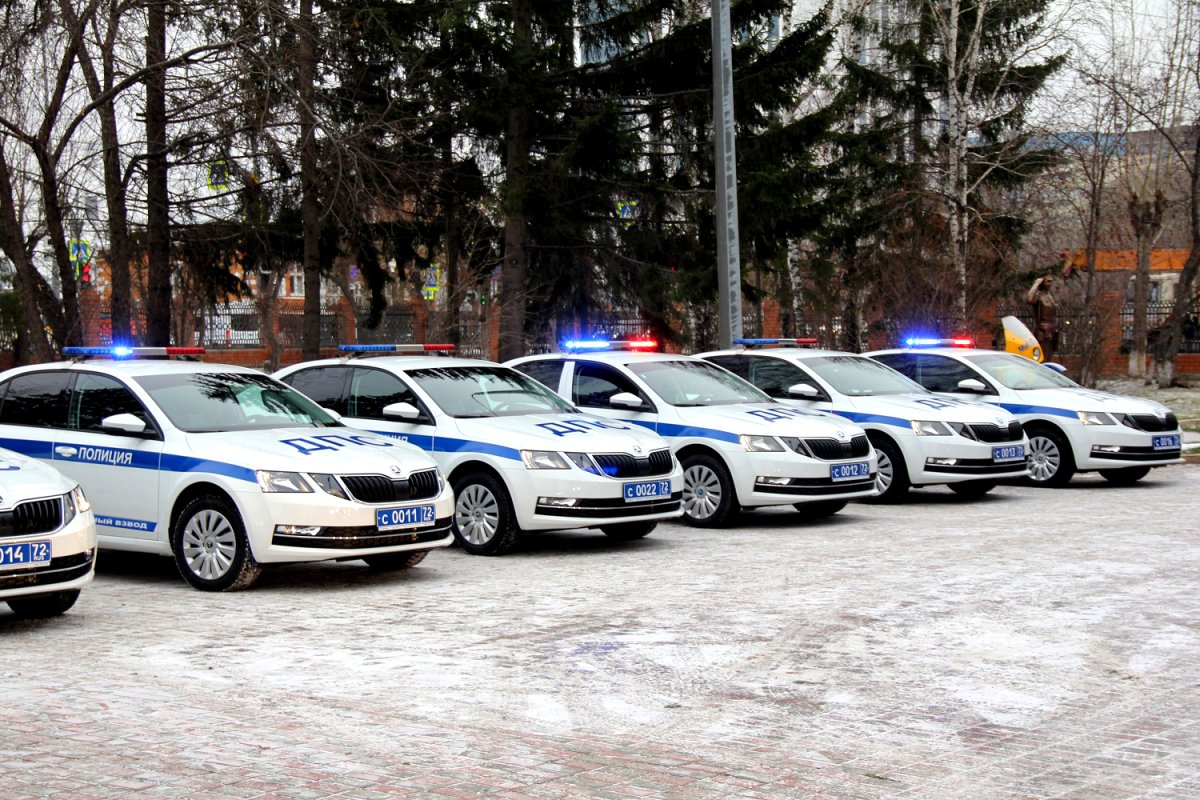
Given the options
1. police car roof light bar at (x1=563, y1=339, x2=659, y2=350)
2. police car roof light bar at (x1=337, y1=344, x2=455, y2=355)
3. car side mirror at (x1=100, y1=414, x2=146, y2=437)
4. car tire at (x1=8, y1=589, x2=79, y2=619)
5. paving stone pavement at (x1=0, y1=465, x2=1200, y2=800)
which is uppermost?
police car roof light bar at (x1=563, y1=339, x2=659, y2=350)

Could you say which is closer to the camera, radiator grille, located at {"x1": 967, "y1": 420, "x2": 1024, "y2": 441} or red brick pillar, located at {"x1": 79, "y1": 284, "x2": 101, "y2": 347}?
radiator grille, located at {"x1": 967, "y1": 420, "x2": 1024, "y2": 441}

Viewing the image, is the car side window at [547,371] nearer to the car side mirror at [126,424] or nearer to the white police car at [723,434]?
the white police car at [723,434]

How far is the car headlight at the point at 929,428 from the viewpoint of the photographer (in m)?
16.0

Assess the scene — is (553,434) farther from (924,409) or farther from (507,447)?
(924,409)

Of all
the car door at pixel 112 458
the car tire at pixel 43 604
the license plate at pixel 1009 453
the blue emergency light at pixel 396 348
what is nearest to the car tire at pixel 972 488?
the license plate at pixel 1009 453

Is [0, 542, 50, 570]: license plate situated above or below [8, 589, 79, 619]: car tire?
above

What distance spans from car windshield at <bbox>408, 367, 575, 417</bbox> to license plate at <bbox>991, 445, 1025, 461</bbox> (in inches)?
197

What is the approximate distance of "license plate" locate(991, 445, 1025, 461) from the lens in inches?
632

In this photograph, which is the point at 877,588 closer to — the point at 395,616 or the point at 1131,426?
the point at 395,616

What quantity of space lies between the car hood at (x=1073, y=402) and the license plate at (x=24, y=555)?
12.3 m

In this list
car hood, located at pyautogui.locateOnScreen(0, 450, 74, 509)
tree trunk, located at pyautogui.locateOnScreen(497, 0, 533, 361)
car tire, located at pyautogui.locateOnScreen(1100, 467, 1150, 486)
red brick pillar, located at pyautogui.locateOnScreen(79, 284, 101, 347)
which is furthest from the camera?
red brick pillar, located at pyautogui.locateOnScreen(79, 284, 101, 347)

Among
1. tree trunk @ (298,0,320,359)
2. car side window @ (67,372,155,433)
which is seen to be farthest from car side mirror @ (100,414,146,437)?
tree trunk @ (298,0,320,359)

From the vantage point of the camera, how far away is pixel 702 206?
27.0 m

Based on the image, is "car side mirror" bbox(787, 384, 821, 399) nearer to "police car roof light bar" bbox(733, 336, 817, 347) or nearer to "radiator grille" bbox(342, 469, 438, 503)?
"police car roof light bar" bbox(733, 336, 817, 347)
